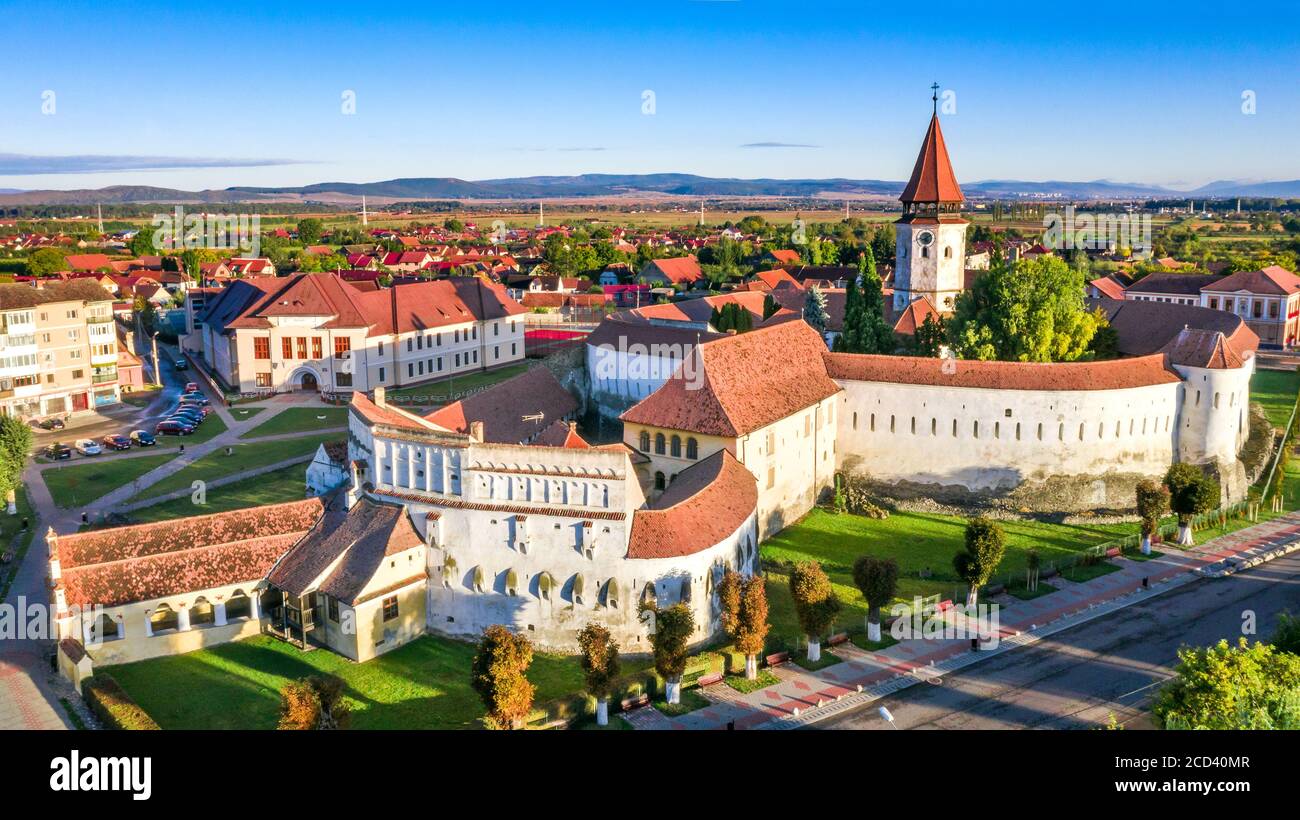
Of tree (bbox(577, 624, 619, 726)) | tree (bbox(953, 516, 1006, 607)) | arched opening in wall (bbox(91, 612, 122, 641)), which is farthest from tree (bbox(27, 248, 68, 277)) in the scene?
tree (bbox(953, 516, 1006, 607))

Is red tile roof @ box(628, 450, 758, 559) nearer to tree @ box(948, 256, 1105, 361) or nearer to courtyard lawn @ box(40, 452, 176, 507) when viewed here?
tree @ box(948, 256, 1105, 361)

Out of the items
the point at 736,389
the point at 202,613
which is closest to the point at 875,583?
the point at 736,389

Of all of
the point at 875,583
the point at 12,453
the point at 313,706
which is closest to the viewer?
the point at 313,706

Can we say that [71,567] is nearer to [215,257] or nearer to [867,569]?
[867,569]

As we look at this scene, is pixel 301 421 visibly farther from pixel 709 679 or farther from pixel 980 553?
pixel 980 553

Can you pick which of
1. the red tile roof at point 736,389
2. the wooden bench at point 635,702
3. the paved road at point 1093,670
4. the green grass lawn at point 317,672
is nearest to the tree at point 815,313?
the red tile roof at point 736,389

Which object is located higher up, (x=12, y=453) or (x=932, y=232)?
(x=932, y=232)

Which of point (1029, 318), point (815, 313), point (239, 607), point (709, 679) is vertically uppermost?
point (1029, 318)

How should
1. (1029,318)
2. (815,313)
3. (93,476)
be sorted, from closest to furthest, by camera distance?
1. (1029,318)
2. (93,476)
3. (815,313)
